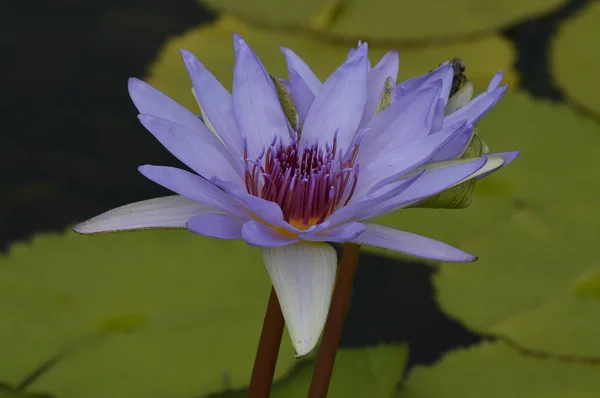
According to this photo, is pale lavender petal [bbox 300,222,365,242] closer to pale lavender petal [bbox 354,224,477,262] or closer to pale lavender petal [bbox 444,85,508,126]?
pale lavender petal [bbox 354,224,477,262]

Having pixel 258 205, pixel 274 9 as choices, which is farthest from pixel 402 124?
pixel 274 9

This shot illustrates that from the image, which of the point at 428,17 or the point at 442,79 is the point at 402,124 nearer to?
the point at 442,79

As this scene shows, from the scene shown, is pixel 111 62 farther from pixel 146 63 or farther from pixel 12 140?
pixel 12 140

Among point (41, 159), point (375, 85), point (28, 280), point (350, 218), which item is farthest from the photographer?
point (41, 159)

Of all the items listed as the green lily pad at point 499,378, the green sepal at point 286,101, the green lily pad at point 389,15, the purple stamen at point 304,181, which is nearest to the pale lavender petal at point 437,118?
the purple stamen at point 304,181

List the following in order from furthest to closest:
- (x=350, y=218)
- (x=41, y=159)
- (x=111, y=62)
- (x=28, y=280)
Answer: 1. (x=111, y=62)
2. (x=41, y=159)
3. (x=28, y=280)
4. (x=350, y=218)

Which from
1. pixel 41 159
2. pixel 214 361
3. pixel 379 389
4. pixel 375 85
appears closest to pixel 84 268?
pixel 214 361

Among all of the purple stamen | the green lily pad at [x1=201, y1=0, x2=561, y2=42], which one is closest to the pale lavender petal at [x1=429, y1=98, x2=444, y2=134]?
the purple stamen
